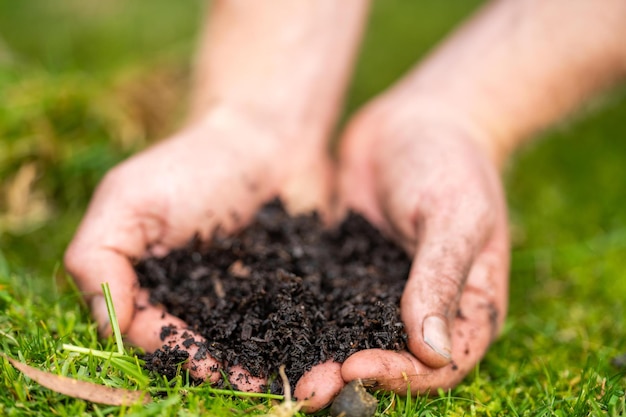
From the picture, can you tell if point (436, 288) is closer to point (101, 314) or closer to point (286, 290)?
point (286, 290)

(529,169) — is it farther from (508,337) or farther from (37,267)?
(37,267)

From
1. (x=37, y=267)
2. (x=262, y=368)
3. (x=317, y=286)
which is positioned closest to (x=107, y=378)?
(x=262, y=368)

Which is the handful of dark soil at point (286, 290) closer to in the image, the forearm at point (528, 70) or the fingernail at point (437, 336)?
the fingernail at point (437, 336)

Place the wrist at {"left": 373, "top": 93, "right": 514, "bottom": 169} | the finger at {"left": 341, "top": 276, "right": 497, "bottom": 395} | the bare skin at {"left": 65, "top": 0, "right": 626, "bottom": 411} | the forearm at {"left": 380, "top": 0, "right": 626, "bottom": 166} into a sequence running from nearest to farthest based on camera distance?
1. the finger at {"left": 341, "top": 276, "right": 497, "bottom": 395}
2. the bare skin at {"left": 65, "top": 0, "right": 626, "bottom": 411}
3. the wrist at {"left": 373, "top": 93, "right": 514, "bottom": 169}
4. the forearm at {"left": 380, "top": 0, "right": 626, "bottom": 166}

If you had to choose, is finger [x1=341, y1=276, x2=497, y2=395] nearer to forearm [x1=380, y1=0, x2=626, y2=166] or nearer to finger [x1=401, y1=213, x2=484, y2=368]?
finger [x1=401, y1=213, x2=484, y2=368]

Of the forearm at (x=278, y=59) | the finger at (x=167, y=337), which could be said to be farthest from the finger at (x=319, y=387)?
the forearm at (x=278, y=59)

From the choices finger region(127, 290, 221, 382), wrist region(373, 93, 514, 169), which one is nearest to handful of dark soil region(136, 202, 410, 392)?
finger region(127, 290, 221, 382)
